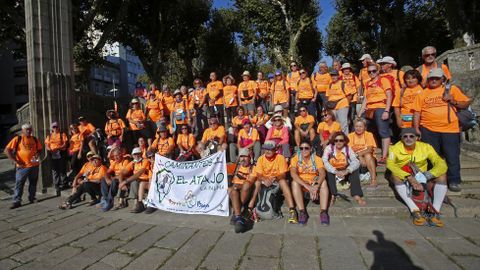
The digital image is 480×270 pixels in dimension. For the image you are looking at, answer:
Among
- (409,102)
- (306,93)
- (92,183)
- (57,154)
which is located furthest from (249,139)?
(57,154)

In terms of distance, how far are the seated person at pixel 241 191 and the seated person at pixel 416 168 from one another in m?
2.58

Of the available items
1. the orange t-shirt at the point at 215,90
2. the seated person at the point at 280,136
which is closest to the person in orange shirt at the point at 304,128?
the seated person at the point at 280,136

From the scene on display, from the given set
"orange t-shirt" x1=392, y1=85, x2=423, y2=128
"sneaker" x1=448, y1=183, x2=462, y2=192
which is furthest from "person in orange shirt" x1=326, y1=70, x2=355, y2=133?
"sneaker" x1=448, y1=183, x2=462, y2=192

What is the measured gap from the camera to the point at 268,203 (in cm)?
587

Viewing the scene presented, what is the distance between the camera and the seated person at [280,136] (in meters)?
7.58

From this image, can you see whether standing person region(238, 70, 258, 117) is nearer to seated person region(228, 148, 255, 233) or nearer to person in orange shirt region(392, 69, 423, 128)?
seated person region(228, 148, 255, 233)

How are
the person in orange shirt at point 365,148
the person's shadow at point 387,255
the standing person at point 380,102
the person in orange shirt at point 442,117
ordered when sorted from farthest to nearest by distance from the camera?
the standing person at point 380,102, the person in orange shirt at point 365,148, the person in orange shirt at point 442,117, the person's shadow at point 387,255

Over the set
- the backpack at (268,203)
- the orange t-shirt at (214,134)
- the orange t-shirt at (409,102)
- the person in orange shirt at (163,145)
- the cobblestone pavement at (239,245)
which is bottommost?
the cobblestone pavement at (239,245)

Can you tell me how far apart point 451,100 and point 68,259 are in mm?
6799

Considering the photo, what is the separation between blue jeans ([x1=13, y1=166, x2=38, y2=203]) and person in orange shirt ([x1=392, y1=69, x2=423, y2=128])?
9.29m

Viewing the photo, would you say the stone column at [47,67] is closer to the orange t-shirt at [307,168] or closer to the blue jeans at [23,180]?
the blue jeans at [23,180]

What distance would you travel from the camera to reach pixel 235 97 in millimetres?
10445

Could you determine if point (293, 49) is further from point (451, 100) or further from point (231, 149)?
point (451, 100)

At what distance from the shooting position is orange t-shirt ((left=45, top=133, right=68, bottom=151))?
920cm
